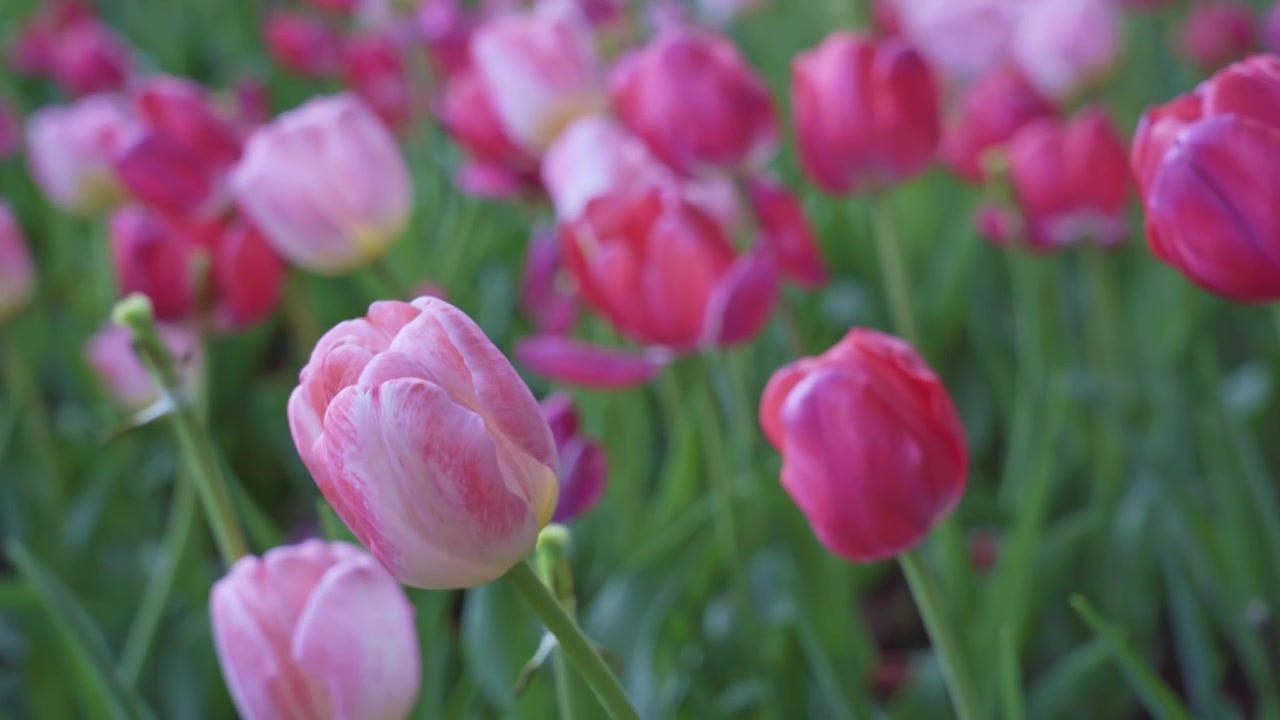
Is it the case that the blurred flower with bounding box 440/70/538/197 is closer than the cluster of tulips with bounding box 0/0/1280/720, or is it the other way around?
the cluster of tulips with bounding box 0/0/1280/720

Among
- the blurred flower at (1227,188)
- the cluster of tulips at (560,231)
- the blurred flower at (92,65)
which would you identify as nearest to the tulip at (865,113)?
the cluster of tulips at (560,231)

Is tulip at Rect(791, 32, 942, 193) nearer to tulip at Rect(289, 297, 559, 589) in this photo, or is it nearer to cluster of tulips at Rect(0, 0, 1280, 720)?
cluster of tulips at Rect(0, 0, 1280, 720)

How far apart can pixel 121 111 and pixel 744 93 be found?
74 cm

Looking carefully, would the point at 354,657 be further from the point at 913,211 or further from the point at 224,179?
the point at 913,211

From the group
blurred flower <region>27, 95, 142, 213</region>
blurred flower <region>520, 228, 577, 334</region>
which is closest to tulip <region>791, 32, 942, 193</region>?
blurred flower <region>520, 228, 577, 334</region>

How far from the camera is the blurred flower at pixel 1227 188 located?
391 millimetres

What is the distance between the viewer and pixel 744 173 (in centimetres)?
81

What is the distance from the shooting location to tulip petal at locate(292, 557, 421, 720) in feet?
1.33

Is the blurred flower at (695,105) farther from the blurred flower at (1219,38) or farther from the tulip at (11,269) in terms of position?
the blurred flower at (1219,38)

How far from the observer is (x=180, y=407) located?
49cm

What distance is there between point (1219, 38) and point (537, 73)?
0.84 m

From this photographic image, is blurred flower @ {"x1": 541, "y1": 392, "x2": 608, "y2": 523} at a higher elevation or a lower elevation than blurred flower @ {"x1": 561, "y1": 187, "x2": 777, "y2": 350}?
lower

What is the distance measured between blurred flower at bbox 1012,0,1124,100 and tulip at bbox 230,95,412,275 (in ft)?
1.92

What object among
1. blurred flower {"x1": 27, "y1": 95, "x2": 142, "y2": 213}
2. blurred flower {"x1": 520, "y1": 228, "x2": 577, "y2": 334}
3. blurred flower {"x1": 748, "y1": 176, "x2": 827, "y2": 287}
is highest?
blurred flower {"x1": 27, "y1": 95, "x2": 142, "y2": 213}
